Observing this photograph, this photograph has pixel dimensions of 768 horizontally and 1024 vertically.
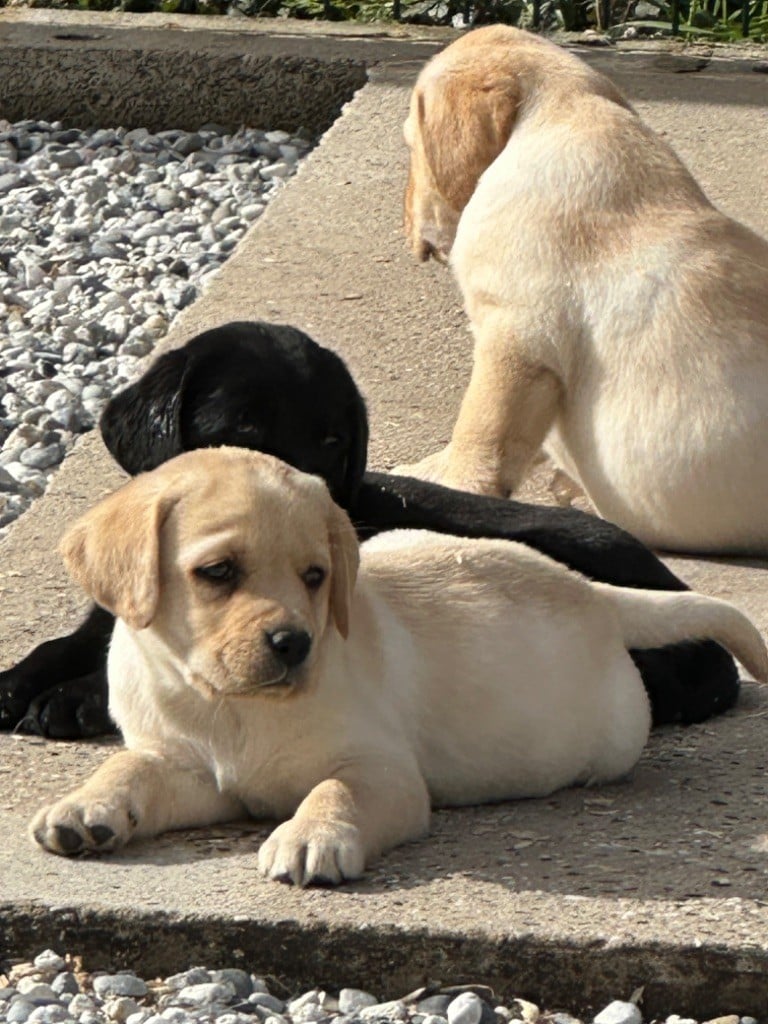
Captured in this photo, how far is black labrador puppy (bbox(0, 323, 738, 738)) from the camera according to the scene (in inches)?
165

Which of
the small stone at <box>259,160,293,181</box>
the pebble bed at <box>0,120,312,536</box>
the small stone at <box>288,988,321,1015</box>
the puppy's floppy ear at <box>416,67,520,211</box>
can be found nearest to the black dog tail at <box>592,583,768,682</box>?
the small stone at <box>288,988,321,1015</box>

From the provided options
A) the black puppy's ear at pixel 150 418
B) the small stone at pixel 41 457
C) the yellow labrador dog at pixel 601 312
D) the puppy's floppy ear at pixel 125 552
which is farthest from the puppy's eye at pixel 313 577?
the small stone at pixel 41 457

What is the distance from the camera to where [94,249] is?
8156mm

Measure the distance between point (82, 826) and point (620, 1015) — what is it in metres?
0.94

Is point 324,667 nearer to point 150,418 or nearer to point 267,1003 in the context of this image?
point 267,1003

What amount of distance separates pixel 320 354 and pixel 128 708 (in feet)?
3.72

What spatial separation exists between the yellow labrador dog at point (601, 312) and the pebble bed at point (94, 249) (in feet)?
4.88

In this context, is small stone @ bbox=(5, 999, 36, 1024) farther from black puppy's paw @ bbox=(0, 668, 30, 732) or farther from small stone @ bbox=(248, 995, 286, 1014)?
Answer: black puppy's paw @ bbox=(0, 668, 30, 732)

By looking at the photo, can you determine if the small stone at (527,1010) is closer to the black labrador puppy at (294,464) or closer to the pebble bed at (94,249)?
the black labrador puppy at (294,464)

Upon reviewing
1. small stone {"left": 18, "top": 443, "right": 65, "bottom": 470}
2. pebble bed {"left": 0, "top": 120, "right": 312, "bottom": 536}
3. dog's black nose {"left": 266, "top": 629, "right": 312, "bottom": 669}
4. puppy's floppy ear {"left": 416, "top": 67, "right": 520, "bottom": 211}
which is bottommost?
small stone {"left": 18, "top": 443, "right": 65, "bottom": 470}

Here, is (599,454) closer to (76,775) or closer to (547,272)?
(547,272)

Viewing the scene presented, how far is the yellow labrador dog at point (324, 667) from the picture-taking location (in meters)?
3.32

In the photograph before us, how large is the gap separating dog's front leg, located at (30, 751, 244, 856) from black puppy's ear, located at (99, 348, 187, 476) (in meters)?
0.96

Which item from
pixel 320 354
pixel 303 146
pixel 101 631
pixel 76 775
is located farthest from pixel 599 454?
pixel 303 146
